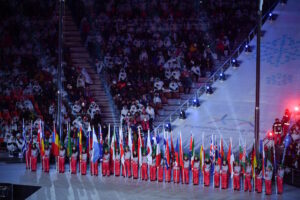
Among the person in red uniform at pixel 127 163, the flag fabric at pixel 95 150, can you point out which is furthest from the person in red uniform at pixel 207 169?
the flag fabric at pixel 95 150

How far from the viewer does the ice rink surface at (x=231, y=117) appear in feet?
61.5

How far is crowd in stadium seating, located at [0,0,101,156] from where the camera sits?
25344mm

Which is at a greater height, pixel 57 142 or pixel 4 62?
pixel 4 62

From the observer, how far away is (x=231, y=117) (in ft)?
84.5

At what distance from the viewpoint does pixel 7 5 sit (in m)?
33.4

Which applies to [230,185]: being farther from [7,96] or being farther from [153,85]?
[7,96]

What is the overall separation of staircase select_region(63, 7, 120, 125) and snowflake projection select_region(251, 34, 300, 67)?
7.91 metres

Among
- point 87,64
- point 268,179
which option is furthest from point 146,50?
point 268,179

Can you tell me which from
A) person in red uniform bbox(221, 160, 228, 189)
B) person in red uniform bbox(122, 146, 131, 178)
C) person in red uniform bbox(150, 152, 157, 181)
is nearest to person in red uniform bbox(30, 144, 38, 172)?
person in red uniform bbox(122, 146, 131, 178)

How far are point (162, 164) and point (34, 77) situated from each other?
34.9ft

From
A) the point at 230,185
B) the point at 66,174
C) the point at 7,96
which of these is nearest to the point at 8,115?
the point at 7,96

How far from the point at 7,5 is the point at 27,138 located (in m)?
12.7

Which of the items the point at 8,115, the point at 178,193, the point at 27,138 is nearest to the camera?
the point at 178,193

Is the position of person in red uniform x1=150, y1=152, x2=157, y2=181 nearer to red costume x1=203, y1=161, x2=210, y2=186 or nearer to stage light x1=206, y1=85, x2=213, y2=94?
red costume x1=203, y1=161, x2=210, y2=186
